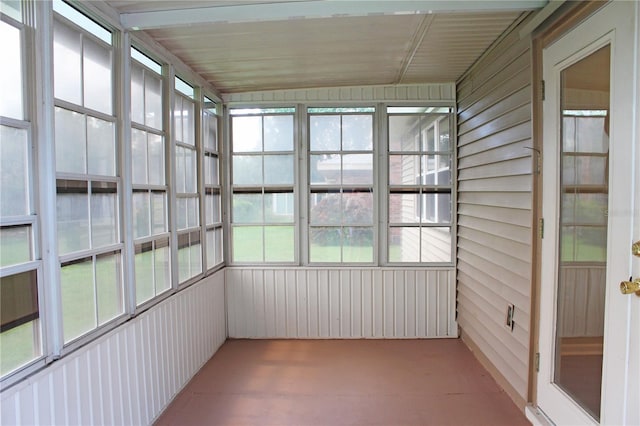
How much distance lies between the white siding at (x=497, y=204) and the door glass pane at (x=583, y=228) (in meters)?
0.28

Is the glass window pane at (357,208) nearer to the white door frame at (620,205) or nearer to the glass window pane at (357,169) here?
the glass window pane at (357,169)

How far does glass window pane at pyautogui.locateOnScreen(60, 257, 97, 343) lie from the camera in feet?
5.56

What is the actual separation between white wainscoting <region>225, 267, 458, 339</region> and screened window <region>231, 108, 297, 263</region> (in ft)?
0.84

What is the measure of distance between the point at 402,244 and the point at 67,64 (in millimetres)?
3203

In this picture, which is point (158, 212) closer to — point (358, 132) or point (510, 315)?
point (358, 132)

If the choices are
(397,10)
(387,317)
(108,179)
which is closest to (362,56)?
(397,10)

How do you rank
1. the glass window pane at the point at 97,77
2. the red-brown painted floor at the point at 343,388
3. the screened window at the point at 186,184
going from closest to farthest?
the glass window pane at the point at 97,77 → the red-brown painted floor at the point at 343,388 → the screened window at the point at 186,184

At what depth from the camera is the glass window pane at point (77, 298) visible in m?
1.70

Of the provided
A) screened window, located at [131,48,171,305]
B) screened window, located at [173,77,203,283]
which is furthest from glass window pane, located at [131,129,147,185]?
screened window, located at [173,77,203,283]

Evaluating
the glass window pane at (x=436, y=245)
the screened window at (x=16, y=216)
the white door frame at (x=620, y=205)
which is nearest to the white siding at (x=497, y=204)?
the glass window pane at (x=436, y=245)

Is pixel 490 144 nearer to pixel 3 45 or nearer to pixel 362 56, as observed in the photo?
pixel 362 56

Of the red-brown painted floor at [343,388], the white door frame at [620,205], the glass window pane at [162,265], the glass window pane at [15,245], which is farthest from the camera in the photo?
the glass window pane at [162,265]

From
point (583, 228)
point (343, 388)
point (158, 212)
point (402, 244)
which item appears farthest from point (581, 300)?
point (158, 212)

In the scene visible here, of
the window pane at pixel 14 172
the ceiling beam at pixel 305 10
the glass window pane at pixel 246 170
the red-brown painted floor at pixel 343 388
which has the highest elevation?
the ceiling beam at pixel 305 10
